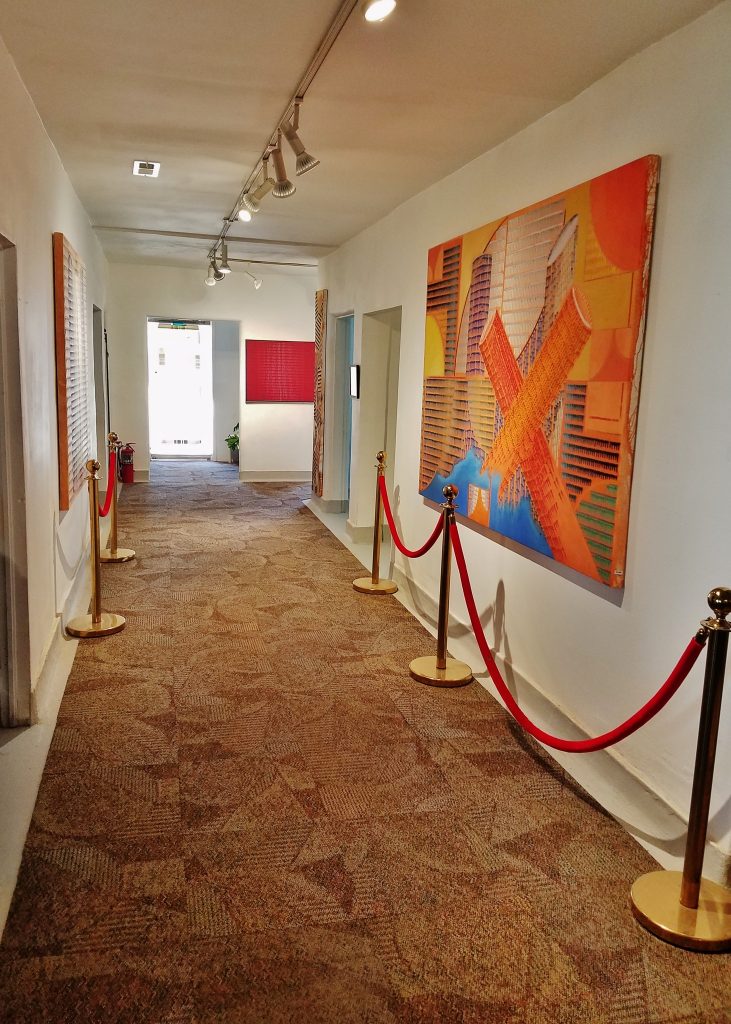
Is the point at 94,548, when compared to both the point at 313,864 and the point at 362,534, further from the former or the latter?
the point at 362,534

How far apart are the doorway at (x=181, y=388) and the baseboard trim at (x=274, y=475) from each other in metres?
2.59

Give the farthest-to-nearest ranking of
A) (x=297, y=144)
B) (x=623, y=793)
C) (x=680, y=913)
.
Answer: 1. (x=297, y=144)
2. (x=623, y=793)
3. (x=680, y=913)

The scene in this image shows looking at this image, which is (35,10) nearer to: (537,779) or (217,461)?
(537,779)

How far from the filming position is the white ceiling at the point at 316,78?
2.62 m

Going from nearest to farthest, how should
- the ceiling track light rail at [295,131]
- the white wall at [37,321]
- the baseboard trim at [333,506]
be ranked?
the ceiling track light rail at [295,131], the white wall at [37,321], the baseboard trim at [333,506]

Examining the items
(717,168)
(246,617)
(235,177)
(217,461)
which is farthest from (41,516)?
(217,461)

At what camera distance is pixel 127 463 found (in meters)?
10.2

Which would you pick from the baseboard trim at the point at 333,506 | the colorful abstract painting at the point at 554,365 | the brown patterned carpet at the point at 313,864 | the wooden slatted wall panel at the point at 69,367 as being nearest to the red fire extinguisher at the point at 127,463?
the baseboard trim at the point at 333,506

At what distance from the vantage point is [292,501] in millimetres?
9398

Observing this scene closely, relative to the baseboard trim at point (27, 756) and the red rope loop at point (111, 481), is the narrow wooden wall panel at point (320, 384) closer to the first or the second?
the red rope loop at point (111, 481)

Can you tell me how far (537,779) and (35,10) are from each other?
3.31 m

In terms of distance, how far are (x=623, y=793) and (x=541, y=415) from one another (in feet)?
5.20

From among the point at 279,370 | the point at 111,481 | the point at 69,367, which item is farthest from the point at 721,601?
the point at 279,370

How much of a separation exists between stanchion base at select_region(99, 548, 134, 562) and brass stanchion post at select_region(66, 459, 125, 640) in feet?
A: 4.82
